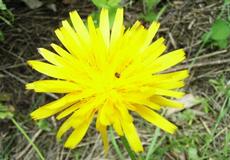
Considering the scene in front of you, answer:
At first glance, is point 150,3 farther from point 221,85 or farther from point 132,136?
point 132,136

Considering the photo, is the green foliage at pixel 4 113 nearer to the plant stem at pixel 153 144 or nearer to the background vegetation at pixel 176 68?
the background vegetation at pixel 176 68

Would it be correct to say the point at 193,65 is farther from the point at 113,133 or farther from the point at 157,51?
the point at 157,51

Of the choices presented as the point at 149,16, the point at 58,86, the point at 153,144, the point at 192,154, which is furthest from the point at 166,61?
the point at 149,16

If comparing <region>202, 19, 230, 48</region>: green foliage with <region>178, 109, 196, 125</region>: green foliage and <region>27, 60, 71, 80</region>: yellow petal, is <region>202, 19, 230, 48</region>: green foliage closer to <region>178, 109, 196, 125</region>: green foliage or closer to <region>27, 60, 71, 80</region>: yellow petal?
<region>178, 109, 196, 125</region>: green foliage

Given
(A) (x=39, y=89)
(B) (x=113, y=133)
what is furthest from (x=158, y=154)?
(A) (x=39, y=89)

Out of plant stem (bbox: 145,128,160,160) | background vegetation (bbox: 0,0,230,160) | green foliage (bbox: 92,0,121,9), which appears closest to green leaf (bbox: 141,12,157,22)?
background vegetation (bbox: 0,0,230,160)

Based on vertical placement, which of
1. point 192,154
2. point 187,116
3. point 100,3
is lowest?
point 192,154

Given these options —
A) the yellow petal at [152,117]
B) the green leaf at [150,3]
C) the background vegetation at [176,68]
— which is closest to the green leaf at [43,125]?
the background vegetation at [176,68]
